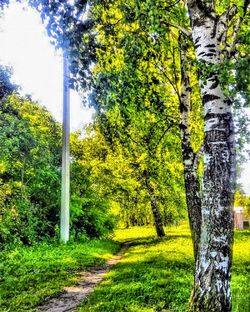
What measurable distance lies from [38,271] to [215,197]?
8798 mm

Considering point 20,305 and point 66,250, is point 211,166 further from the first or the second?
point 66,250

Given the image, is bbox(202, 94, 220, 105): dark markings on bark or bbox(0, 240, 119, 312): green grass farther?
bbox(0, 240, 119, 312): green grass

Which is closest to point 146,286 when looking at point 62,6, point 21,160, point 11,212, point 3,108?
point 62,6

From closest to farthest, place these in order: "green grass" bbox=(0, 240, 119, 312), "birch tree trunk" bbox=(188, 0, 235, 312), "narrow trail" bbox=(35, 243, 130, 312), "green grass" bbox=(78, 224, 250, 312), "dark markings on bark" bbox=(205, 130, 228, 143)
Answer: "birch tree trunk" bbox=(188, 0, 235, 312)
"dark markings on bark" bbox=(205, 130, 228, 143)
"green grass" bbox=(78, 224, 250, 312)
"narrow trail" bbox=(35, 243, 130, 312)
"green grass" bbox=(0, 240, 119, 312)

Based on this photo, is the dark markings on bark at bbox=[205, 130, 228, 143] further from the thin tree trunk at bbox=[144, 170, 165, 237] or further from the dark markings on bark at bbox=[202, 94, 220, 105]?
the thin tree trunk at bbox=[144, 170, 165, 237]

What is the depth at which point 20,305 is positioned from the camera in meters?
8.48

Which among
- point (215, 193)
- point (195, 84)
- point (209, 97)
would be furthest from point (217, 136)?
point (195, 84)

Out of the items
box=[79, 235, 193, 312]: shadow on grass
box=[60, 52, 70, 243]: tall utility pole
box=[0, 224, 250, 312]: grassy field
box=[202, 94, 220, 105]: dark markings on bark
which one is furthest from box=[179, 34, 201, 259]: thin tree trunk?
box=[60, 52, 70, 243]: tall utility pole

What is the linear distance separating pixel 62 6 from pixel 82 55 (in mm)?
1125

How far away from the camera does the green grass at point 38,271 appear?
9.14m

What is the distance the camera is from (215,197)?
5.93m

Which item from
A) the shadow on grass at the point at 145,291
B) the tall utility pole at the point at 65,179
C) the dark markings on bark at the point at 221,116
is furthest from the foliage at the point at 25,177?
the dark markings on bark at the point at 221,116

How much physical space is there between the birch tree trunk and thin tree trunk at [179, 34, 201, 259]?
316 centimetres

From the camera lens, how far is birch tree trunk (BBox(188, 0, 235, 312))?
575cm
